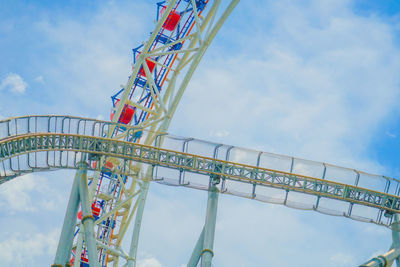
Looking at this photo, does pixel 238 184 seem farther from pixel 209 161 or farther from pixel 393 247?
pixel 393 247

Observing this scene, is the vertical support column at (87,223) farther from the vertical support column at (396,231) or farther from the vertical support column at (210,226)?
the vertical support column at (396,231)

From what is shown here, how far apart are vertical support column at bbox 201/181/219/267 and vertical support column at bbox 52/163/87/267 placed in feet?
13.8

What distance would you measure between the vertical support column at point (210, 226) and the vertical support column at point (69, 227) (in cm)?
420

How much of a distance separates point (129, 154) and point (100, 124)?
202 centimetres

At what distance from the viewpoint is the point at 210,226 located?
60.4 ft

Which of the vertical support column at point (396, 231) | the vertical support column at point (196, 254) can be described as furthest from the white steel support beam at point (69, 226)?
the vertical support column at point (396, 231)

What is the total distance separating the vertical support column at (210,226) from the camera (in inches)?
700

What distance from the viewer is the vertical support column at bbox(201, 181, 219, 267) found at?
58.3 feet

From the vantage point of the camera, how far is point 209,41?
2555 centimetres

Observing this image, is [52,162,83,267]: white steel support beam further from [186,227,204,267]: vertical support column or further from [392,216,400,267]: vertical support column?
[392,216,400,267]: vertical support column

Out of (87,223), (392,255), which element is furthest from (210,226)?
(392,255)

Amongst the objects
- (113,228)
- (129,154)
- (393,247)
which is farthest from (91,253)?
(113,228)

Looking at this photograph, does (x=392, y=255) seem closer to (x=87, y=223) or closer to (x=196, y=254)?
(x=196, y=254)

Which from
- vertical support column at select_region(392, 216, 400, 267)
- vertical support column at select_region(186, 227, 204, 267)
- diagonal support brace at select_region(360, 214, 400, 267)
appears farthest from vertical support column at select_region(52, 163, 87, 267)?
vertical support column at select_region(392, 216, 400, 267)
